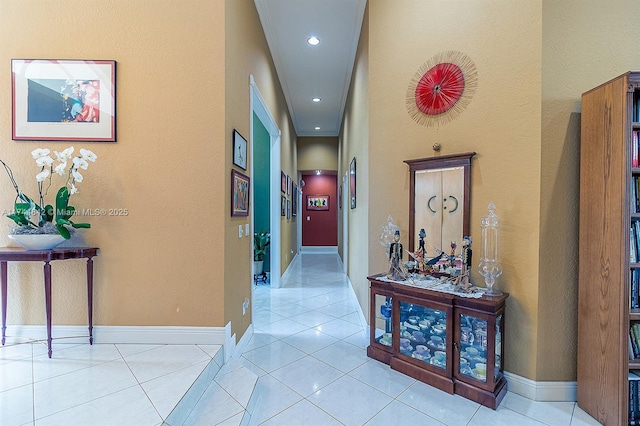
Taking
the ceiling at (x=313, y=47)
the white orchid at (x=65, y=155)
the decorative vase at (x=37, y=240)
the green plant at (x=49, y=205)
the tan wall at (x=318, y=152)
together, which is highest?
the ceiling at (x=313, y=47)

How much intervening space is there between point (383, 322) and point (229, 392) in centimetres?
140

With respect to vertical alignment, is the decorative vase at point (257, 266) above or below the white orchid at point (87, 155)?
below

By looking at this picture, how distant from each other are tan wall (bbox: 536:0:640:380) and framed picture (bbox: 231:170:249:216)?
2.35m

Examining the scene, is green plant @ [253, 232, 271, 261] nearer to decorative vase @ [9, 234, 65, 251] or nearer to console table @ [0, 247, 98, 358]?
console table @ [0, 247, 98, 358]

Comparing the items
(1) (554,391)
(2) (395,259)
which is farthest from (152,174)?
(1) (554,391)

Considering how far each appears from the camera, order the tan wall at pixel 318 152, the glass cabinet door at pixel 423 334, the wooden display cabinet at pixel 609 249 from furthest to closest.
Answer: the tan wall at pixel 318 152, the glass cabinet door at pixel 423 334, the wooden display cabinet at pixel 609 249

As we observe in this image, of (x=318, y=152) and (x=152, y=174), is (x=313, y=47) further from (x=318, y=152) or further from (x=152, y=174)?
(x=318, y=152)

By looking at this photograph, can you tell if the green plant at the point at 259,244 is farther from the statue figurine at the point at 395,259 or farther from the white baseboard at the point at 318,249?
the white baseboard at the point at 318,249

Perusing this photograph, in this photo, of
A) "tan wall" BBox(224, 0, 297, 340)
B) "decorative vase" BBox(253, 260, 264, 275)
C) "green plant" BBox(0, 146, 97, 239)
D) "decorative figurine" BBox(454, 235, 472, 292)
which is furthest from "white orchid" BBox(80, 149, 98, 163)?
"decorative vase" BBox(253, 260, 264, 275)

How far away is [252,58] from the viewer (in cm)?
300

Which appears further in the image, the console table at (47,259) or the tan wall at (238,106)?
the tan wall at (238,106)

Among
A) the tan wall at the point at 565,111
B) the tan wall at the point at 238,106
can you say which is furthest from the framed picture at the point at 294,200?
the tan wall at the point at 565,111

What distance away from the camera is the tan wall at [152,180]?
223 centimetres

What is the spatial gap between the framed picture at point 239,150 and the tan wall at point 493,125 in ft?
4.65
